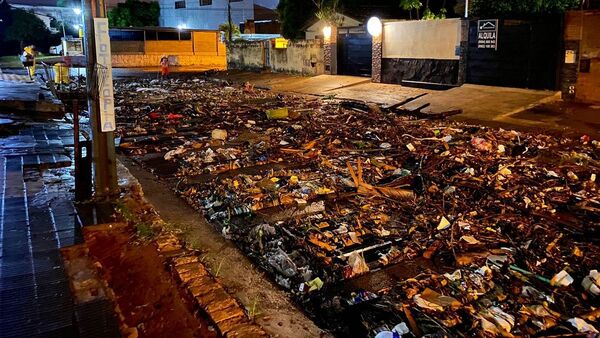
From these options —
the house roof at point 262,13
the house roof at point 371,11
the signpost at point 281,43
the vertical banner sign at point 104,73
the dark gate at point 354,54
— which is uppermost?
the house roof at point 262,13

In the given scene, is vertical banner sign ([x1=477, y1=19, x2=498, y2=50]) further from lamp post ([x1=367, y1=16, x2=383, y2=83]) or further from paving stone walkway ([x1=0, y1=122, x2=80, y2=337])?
paving stone walkway ([x1=0, y1=122, x2=80, y2=337])

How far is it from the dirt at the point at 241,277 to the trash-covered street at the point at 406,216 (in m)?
0.16

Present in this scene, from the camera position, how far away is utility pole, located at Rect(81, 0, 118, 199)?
5.05 metres

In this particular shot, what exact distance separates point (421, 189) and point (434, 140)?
3117 millimetres

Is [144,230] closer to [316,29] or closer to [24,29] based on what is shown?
[316,29]

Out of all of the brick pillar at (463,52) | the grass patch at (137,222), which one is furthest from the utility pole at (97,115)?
the brick pillar at (463,52)

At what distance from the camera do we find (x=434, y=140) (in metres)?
9.91

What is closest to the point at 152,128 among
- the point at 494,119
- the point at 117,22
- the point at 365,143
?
the point at 365,143

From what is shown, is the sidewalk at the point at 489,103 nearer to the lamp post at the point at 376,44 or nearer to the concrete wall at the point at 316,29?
the lamp post at the point at 376,44

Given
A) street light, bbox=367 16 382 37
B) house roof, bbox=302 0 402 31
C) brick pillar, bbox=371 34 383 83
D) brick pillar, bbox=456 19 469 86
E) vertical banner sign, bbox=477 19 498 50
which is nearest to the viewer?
vertical banner sign, bbox=477 19 498 50

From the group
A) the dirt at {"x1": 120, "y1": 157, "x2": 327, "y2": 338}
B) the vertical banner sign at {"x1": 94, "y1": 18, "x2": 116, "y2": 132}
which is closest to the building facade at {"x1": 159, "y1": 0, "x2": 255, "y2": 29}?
the dirt at {"x1": 120, "y1": 157, "x2": 327, "y2": 338}

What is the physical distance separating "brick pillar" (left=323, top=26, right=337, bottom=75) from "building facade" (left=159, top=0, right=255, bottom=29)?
2510 centimetres

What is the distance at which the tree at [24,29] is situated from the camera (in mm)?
42719

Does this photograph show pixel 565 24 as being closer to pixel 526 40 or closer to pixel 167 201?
pixel 526 40
